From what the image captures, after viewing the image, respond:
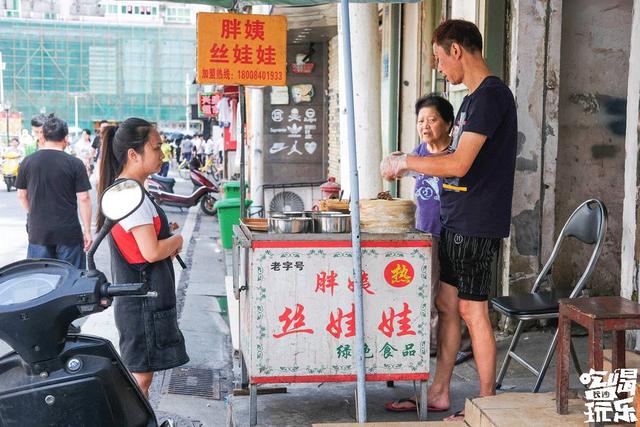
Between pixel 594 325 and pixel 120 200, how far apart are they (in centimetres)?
184

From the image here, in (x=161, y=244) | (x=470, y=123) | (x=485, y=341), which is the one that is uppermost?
(x=470, y=123)

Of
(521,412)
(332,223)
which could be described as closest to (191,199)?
(332,223)

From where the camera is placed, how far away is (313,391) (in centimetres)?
486

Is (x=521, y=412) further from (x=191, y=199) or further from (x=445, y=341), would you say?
(x=191, y=199)

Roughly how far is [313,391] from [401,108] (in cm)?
518

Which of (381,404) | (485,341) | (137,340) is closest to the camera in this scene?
(137,340)

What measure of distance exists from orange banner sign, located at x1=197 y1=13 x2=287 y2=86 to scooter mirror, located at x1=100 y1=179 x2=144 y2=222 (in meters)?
4.59

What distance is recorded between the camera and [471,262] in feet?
13.2

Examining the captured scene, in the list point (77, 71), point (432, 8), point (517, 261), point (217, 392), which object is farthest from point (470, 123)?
point (77, 71)

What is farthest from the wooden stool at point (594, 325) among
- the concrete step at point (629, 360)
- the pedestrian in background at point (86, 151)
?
the pedestrian in background at point (86, 151)

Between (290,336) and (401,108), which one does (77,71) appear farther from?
(290,336)

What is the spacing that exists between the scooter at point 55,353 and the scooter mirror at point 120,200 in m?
0.12

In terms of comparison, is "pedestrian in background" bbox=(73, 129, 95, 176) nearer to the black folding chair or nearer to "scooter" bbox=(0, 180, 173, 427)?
the black folding chair

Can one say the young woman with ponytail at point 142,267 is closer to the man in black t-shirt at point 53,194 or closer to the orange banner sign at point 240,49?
the man in black t-shirt at point 53,194
